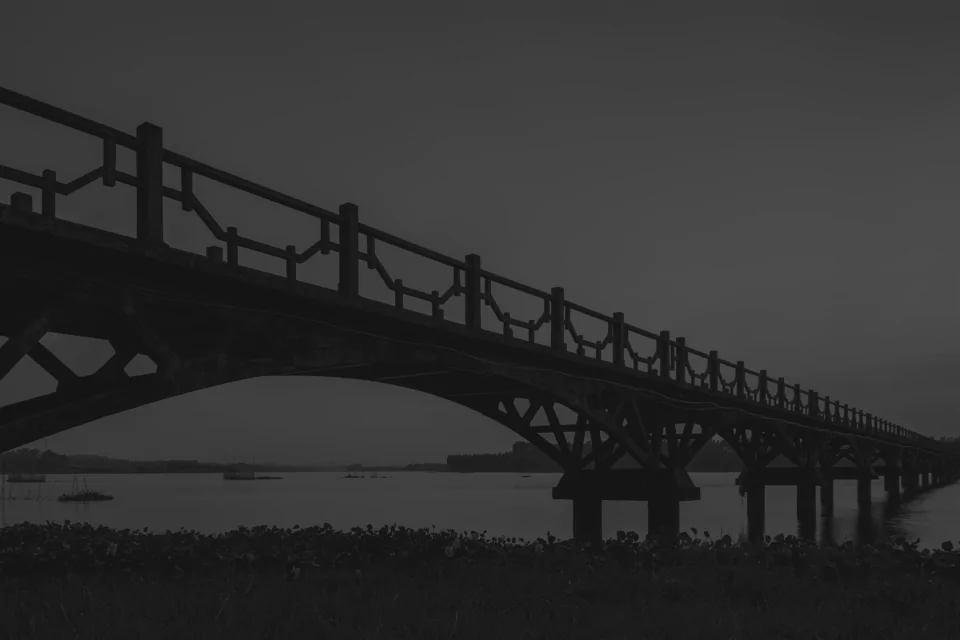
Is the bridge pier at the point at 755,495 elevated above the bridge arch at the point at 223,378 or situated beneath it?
situated beneath

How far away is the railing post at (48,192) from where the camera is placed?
8.63m

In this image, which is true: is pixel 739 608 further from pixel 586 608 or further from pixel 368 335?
pixel 368 335

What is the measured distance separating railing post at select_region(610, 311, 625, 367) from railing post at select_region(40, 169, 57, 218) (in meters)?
15.7

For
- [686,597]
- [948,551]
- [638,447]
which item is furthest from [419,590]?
[638,447]

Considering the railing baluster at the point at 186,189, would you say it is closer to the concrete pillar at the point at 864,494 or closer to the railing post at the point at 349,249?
the railing post at the point at 349,249

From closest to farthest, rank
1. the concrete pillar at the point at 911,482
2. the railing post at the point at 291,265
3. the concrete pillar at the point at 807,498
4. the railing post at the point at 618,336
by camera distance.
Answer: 1. the railing post at the point at 291,265
2. the railing post at the point at 618,336
3. the concrete pillar at the point at 807,498
4. the concrete pillar at the point at 911,482

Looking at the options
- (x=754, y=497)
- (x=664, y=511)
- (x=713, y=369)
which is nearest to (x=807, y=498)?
(x=754, y=497)

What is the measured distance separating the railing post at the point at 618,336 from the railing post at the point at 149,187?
1436 cm

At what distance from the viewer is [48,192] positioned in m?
8.66

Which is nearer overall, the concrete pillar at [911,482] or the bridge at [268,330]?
the bridge at [268,330]

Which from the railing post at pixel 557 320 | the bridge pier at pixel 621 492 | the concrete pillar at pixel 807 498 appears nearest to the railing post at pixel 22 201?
the railing post at pixel 557 320

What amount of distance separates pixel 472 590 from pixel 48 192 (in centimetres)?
560

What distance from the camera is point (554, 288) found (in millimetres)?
19625

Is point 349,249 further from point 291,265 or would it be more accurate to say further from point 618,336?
point 618,336
